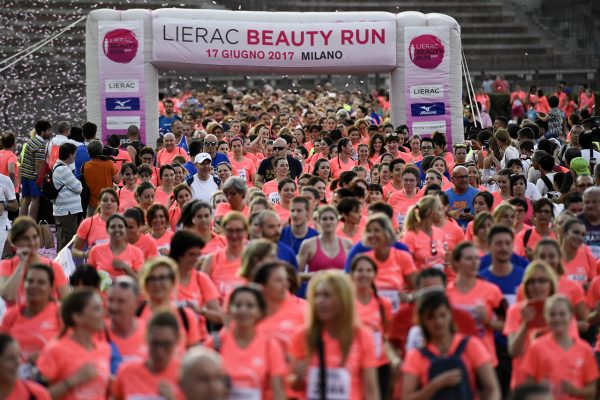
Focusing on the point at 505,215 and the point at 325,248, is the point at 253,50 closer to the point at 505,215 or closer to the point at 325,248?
the point at 505,215

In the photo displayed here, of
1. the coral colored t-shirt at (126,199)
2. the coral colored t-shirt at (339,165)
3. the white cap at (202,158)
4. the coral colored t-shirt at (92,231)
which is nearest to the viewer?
the coral colored t-shirt at (92,231)

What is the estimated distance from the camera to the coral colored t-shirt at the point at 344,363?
6.20m

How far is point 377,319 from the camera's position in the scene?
7.45 meters

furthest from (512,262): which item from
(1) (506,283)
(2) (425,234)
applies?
(2) (425,234)

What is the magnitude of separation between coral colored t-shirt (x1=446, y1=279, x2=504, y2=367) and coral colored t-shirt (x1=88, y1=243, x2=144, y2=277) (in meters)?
A: 2.62

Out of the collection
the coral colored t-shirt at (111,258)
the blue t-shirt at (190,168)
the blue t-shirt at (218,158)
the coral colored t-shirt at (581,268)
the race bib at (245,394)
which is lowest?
the race bib at (245,394)

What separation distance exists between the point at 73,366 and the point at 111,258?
9.75 feet

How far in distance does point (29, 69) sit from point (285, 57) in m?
15.8

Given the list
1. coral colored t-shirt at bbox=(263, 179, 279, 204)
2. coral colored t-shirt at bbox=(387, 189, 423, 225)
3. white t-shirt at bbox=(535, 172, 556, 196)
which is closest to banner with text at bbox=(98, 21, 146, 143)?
coral colored t-shirt at bbox=(263, 179, 279, 204)

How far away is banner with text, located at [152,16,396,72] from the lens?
18703mm

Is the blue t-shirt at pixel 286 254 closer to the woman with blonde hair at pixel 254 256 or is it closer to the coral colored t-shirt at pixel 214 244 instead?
the woman with blonde hair at pixel 254 256

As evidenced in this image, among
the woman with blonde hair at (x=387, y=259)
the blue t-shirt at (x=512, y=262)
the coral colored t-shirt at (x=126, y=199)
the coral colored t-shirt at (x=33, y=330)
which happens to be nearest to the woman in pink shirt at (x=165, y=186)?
the coral colored t-shirt at (x=126, y=199)

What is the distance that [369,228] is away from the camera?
832 cm

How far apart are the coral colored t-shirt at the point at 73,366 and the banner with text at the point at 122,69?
492 inches
